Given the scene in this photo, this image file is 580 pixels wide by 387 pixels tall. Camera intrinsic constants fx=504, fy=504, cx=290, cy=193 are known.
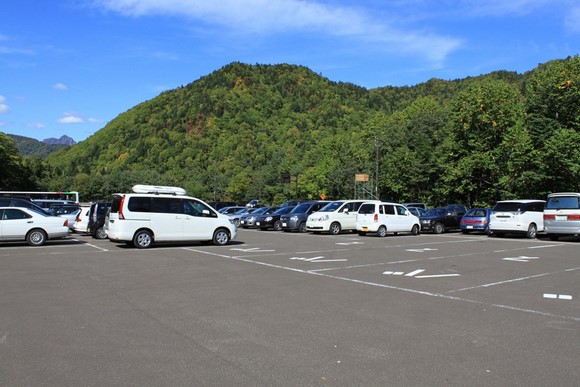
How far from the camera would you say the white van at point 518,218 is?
25516mm

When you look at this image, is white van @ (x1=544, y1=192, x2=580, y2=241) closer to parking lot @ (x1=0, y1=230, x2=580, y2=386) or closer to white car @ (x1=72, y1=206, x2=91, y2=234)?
parking lot @ (x1=0, y1=230, x2=580, y2=386)

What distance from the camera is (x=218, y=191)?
4215 inches

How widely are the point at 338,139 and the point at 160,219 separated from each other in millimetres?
69108

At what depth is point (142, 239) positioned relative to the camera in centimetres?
1855

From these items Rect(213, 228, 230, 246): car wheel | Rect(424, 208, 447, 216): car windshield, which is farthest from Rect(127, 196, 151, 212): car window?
Rect(424, 208, 447, 216): car windshield

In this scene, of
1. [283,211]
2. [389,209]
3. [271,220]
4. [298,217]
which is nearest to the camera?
[389,209]

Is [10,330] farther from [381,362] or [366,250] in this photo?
[366,250]

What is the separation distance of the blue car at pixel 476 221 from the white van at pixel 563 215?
5341 mm

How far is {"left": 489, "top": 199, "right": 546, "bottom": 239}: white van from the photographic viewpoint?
83.7 feet

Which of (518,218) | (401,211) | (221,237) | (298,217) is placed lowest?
(221,237)

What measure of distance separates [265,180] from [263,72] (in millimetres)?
66901

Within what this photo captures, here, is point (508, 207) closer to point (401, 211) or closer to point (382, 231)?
point (401, 211)

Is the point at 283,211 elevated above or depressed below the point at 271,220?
above

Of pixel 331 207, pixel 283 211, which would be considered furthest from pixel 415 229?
pixel 283 211
